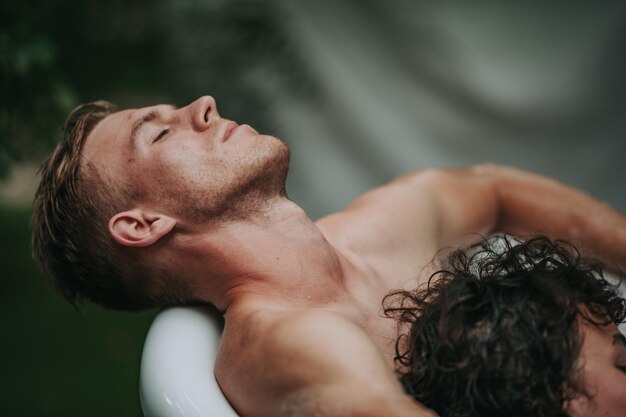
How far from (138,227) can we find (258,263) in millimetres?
247

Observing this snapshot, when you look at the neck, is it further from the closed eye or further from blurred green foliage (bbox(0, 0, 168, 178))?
blurred green foliage (bbox(0, 0, 168, 178))

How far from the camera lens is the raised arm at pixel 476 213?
175 centimetres

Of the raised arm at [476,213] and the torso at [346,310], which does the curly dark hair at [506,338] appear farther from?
the raised arm at [476,213]

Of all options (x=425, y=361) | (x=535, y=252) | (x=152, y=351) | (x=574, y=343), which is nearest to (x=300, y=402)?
(x=425, y=361)

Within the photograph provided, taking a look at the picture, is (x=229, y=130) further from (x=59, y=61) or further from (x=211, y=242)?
(x=59, y=61)

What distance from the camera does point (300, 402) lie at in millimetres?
1154

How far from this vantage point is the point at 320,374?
3.70 ft

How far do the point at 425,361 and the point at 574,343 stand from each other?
0.80 ft

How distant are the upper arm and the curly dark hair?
0.37 ft

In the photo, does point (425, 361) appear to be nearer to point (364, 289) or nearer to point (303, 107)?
point (364, 289)

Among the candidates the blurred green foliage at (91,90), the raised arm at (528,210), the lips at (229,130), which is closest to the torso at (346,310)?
the raised arm at (528,210)

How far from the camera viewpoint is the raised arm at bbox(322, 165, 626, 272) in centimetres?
175

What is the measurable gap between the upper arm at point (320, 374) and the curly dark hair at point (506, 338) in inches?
4.5

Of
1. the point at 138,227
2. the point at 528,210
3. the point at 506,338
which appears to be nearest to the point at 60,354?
the point at 138,227
